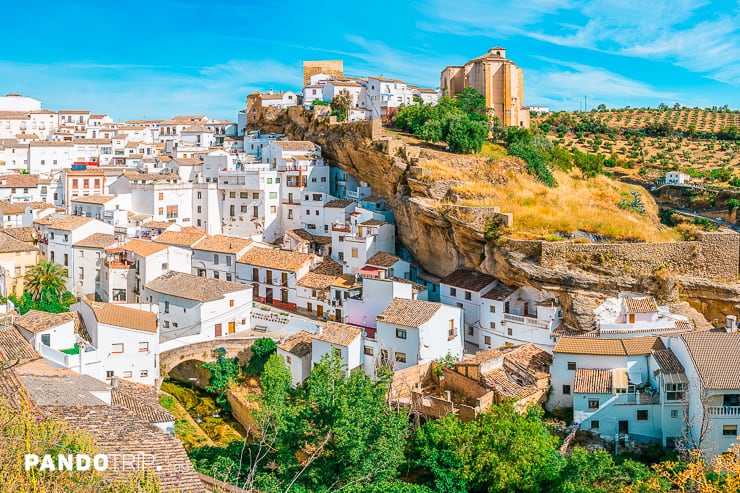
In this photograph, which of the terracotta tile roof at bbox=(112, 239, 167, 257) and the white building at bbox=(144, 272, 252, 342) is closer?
the white building at bbox=(144, 272, 252, 342)

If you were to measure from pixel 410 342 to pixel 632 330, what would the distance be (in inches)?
298

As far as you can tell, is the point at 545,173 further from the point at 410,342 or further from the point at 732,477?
the point at 732,477

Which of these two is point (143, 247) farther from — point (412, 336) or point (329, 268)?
point (412, 336)

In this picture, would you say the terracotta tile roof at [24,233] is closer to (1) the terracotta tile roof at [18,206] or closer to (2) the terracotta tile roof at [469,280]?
(1) the terracotta tile roof at [18,206]

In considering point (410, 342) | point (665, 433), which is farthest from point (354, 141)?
point (665, 433)

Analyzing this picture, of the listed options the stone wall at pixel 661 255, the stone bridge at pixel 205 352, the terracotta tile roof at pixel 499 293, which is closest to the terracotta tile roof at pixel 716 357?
the stone wall at pixel 661 255

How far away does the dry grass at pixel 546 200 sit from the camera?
87.0 feet

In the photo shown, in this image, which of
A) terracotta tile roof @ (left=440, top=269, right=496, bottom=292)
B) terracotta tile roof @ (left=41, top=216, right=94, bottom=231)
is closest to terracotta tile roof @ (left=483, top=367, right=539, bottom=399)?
terracotta tile roof @ (left=440, top=269, right=496, bottom=292)

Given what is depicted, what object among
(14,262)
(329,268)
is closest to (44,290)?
(14,262)

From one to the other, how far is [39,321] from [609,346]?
1805 cm

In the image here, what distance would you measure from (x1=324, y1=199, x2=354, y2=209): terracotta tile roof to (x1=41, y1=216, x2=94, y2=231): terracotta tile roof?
1217 cm

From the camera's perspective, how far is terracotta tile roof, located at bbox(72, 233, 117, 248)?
32763mm

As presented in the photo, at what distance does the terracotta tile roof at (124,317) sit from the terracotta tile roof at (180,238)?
25.4 ft

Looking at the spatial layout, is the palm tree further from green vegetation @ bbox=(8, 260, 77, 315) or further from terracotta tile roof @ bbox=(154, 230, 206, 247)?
terracotta tile roof @ bbox=(154, 230, 206, 247)
